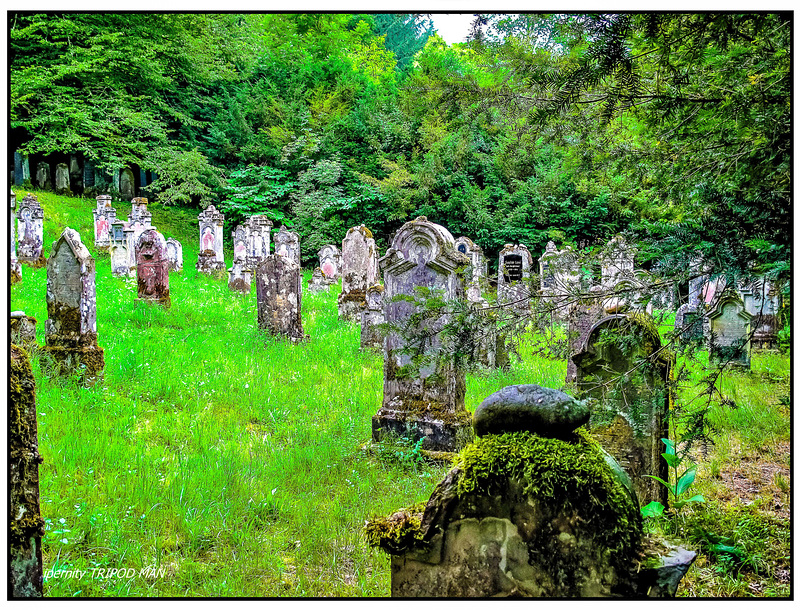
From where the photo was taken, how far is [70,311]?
624 centimetres

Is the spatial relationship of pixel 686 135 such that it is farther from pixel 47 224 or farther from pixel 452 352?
pixel 47 224

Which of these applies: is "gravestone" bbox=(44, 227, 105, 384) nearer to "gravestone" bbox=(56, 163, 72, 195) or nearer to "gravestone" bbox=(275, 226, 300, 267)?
"gravestone" bbox=(275, 226, 300, 267)

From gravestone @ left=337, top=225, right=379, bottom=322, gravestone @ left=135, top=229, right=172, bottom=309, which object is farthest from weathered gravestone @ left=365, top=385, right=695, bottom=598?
gravestone @ left=337, top=225, right=379, bottom=322

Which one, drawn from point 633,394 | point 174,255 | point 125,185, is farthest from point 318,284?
point 125,185

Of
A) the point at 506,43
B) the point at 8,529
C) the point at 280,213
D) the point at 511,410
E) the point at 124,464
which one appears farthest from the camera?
the point at 280,213

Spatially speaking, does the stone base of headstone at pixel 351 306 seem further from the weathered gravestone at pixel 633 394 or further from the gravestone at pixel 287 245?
the weathered gravestone at pixel 633 394

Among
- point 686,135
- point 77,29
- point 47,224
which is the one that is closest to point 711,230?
point 686,135

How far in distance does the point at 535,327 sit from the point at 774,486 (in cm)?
287

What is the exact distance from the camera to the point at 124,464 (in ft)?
13.8

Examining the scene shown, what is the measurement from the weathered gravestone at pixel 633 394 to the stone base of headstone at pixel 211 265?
51.6 feet

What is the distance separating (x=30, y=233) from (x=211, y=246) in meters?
5.19

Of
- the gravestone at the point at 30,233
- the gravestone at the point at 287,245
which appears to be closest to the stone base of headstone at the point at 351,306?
the gravestone at the point at 287,245

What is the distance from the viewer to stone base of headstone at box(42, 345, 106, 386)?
6.07 meters

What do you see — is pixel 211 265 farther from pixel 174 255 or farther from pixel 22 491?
pixel 22 491
